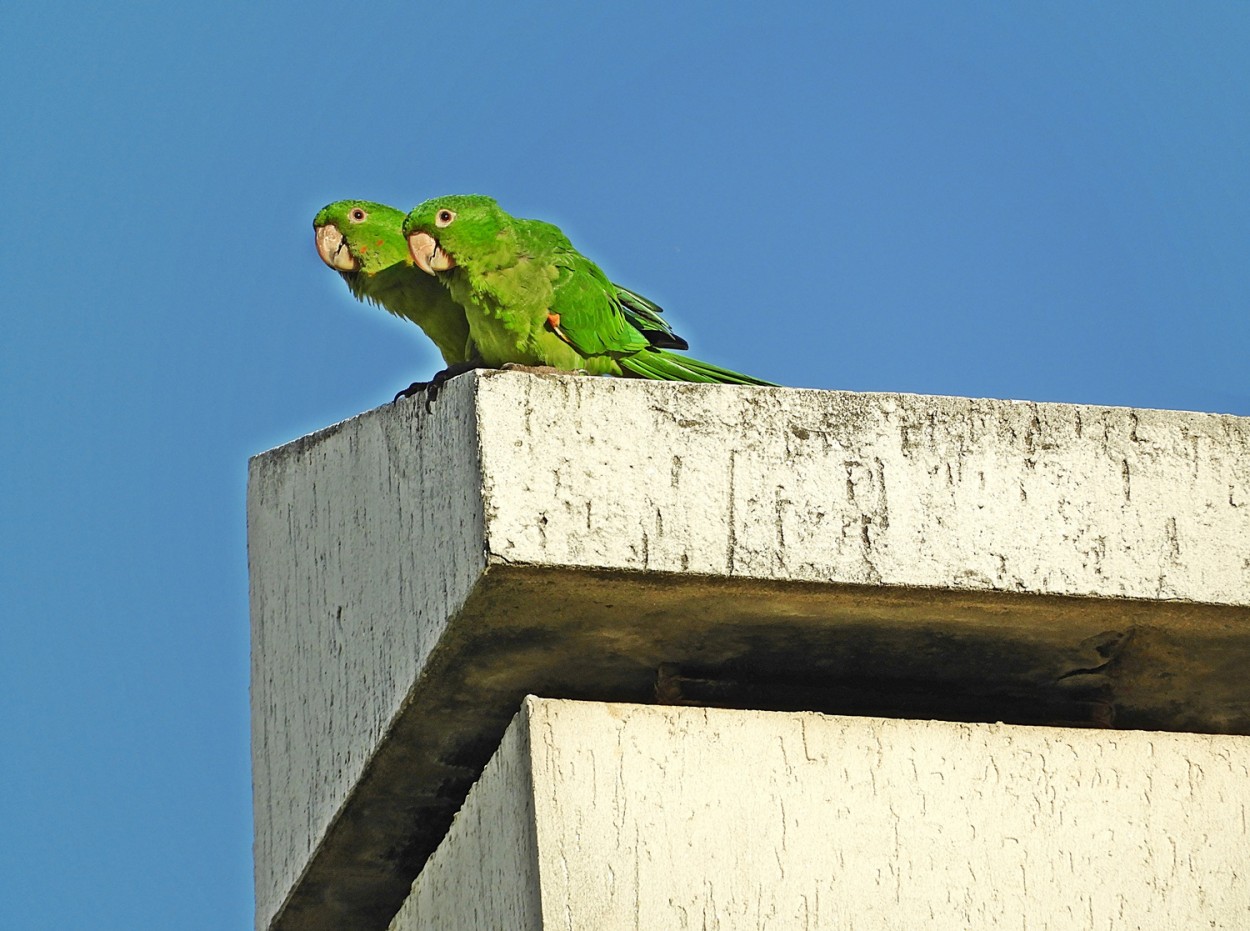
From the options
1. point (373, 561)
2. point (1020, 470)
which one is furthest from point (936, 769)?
point (373, 561)

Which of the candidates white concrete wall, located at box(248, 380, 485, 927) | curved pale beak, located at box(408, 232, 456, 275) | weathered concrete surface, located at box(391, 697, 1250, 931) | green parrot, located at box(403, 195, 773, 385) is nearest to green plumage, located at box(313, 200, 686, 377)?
curved pale beak, located at box(408, 232, 456, 275)

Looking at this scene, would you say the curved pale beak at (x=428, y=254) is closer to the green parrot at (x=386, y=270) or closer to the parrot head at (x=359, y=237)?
the green parrot at (x=386, y=270)

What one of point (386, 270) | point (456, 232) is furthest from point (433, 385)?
point (386, 270)

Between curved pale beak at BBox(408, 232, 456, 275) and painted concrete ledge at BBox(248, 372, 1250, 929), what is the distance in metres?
1.48

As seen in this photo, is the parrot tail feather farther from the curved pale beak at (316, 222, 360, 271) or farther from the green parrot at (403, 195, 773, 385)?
the curved pale beak at (316, 222, 360, 271)

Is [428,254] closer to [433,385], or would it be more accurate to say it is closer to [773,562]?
[433,385]

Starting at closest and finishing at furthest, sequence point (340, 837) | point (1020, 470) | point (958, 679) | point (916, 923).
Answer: point (916, 923)
point (1020, 470)
point (958, 679)
point (340, 837)

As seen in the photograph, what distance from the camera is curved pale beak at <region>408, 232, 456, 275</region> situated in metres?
4.74

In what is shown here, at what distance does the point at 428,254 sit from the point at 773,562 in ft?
7.47

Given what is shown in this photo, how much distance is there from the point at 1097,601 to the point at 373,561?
1.36 m

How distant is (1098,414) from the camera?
302 centimetres

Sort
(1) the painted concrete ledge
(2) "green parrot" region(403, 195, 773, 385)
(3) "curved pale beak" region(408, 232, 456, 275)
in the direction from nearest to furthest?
1. (1) the painted concrete ledge
2. (2) "green parrot" region(403, 195, 773, 385)
3. (3) "curved pale beak" region(408, 232, 456, 275)

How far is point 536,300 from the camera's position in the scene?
4520 mm

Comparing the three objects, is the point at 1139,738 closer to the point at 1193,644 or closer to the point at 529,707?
the point at 1193,644
